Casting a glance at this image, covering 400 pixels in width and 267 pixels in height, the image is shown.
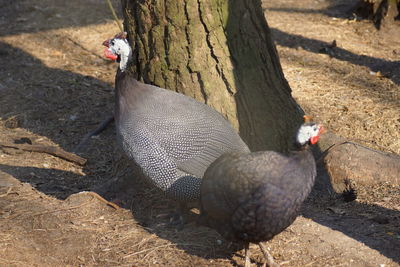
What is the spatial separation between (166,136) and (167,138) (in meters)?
0.01

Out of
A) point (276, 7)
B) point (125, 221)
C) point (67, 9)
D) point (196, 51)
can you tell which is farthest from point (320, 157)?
point (67, 9)

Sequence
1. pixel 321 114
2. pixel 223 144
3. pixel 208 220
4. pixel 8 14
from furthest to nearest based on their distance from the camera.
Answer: pixel 8 14, pixel 321 114, pixel 223 144, pixel 208 220

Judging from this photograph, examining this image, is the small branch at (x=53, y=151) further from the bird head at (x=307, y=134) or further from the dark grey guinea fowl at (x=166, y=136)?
the bird head at (x=307, y=134)

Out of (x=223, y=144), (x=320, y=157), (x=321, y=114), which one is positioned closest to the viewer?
(x=223, y=144)

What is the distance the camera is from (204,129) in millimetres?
3766

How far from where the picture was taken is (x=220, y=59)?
13.8 ft

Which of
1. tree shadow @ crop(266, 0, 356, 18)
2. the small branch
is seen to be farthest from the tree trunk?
tree shadow @ crop(266, 0, 356, 18)

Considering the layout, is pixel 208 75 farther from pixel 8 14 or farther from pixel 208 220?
pixel 8 14

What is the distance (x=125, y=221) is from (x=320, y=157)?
4.91 ft

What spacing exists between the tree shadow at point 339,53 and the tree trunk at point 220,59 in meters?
1.96

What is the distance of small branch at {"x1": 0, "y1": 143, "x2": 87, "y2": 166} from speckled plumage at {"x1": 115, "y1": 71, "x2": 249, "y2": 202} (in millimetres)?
1104

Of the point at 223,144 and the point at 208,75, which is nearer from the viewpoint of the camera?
the point at 223,144

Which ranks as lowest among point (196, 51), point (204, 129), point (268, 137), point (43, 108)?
point (43, 108)

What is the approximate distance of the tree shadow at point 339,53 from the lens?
6.01 metres
